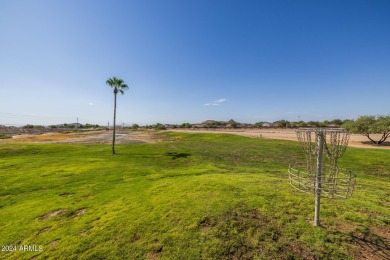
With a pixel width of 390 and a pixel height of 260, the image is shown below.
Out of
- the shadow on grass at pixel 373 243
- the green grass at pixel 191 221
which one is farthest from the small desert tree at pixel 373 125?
the shadow on grass at pixel 373 243

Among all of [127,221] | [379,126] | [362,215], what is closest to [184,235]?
[127,221]

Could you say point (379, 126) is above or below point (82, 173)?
above

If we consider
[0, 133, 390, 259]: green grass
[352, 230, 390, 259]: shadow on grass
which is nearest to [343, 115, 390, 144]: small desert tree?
[0, 133, 390, 259]: green grass

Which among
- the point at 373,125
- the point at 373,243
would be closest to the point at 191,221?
the point at 373,243

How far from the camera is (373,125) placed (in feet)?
161

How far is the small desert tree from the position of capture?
4706 centimetres

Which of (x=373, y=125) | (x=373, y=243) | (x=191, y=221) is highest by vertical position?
(x=373, y=125)

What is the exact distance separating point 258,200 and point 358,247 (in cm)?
427

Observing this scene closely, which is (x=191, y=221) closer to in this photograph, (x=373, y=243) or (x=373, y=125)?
(x=373, y=243)

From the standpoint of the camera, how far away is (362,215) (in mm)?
8750

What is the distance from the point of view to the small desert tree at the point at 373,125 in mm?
47056

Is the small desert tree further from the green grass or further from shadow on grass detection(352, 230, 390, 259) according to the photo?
shadow on grass detection(352, 230, 390, 259)

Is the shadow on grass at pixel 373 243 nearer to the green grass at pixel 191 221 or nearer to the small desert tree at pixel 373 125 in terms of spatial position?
the green grass at pixel 191 221

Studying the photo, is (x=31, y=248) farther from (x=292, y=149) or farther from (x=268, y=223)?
(x=292, y=149)
